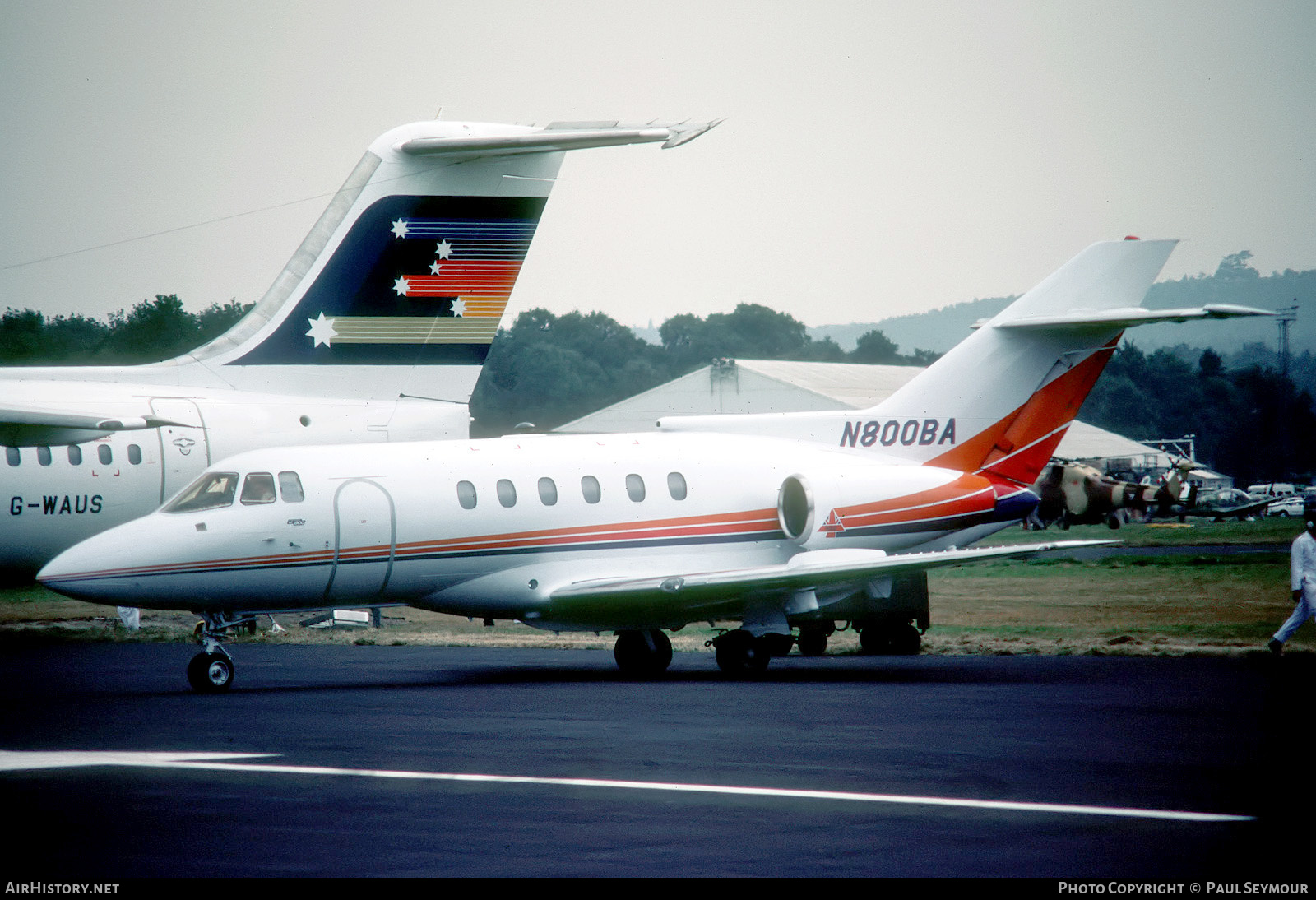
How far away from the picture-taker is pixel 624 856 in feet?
25.1

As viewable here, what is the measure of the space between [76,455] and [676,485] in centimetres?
767

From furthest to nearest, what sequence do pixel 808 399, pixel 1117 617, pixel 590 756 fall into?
pixel 808 399
pixel 1117 617
pixel 590 756

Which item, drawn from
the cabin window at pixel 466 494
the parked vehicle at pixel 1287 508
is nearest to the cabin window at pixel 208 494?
the cabin window at pixel 466 494

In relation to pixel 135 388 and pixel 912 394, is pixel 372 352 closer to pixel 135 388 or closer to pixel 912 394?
pixel 135 388

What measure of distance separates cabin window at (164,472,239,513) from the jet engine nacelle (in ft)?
23.2

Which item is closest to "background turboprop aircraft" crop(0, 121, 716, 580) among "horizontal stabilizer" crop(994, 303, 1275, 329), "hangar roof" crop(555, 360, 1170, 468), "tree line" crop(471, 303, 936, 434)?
"horizontal stabilizer" crop(994, 303, 1275, 329)

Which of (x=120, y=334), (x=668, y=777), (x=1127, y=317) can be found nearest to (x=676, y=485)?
(x=1127, y=317)

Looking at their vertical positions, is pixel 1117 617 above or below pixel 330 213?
below

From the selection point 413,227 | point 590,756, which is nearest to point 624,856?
point 590,756

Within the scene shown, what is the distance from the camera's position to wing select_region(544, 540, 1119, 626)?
18391 mm

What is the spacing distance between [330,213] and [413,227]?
44.6 inches

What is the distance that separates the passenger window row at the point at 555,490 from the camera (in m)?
18.7

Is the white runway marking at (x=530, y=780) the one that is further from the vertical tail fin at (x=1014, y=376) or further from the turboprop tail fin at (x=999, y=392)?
the vertical tail fin at (x=1014, y=376)

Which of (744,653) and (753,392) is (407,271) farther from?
(753,392)
